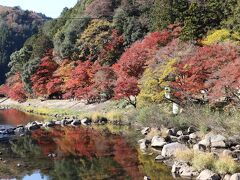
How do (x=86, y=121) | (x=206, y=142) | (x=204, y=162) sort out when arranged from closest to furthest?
(x=204, y=162) → (x=206, y=142) → (x=86, y=121)

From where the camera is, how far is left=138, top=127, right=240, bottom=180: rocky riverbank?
58.3 ft

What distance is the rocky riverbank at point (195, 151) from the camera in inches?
699

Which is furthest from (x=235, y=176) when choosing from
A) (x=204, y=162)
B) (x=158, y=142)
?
(x=158, y=142)

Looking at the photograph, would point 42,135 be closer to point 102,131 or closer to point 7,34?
point 102,131

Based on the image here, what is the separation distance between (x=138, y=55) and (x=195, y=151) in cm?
1807

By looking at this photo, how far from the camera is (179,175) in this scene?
746 inches

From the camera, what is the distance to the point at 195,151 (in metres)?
20.7

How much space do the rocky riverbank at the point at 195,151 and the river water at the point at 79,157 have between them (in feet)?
2.59

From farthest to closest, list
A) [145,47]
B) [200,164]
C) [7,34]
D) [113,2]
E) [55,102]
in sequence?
1. [7,34]
2. [113,2]
3. [55,102]
4. [145,47]
5. [200,164]

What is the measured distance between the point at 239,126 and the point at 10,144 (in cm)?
1664

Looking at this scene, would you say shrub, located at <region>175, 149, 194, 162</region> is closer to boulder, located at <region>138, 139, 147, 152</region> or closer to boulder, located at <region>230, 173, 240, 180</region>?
boulder, located at <region>230, 173, 240, 180</region>

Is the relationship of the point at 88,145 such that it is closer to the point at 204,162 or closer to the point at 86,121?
the point at 86,121

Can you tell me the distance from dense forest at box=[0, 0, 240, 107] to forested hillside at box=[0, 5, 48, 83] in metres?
25.8

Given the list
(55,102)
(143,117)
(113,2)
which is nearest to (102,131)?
(143,117)
